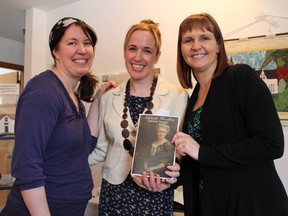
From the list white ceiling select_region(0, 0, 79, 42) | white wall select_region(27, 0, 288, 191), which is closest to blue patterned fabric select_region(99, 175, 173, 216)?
white wall select_region(27, 0, 288, 191)

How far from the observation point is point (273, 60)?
182 centimetres

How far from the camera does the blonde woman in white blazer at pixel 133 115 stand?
1.23m

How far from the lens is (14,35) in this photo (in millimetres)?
4504

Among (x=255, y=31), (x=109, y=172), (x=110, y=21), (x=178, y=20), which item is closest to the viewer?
(x=109, y=172)

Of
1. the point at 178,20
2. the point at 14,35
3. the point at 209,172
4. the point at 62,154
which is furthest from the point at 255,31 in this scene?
the point at 14,35

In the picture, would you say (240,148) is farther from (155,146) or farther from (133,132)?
(133,132)

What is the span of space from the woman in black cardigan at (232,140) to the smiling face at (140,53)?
0.70 feet

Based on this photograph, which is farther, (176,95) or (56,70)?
(176,95)

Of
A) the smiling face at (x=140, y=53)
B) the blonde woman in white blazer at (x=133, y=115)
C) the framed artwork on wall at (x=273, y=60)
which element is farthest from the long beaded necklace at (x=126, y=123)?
the framed artwork on wall at (x=273, y=60)

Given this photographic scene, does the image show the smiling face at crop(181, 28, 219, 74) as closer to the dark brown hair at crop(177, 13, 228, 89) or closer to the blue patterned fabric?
the dark brown hair at crop(177, 13, 228, 89)

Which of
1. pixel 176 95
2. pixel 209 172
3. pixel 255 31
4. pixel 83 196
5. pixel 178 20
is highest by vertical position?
pixel 178 20

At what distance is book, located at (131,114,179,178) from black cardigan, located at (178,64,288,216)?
4.8 inches

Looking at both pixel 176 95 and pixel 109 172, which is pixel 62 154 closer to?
pixel 109 172

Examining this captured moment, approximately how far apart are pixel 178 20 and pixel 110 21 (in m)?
0.75
